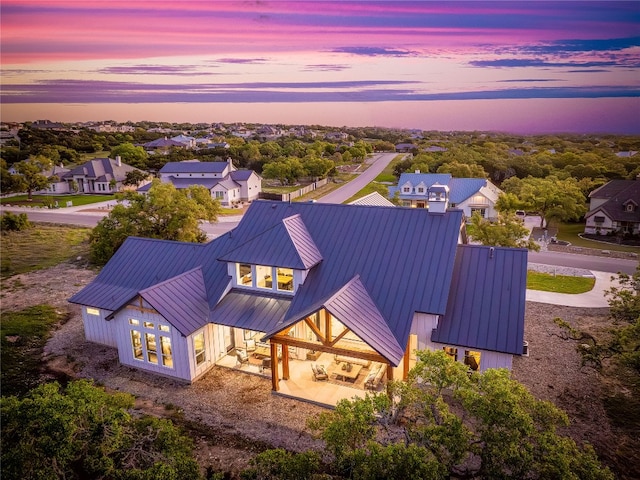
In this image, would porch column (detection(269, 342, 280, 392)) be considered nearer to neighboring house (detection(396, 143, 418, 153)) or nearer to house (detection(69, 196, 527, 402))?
house (detection(69, 196, 527, 402))

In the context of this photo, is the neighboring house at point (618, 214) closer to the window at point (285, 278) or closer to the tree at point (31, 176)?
the window at point (285, 278)

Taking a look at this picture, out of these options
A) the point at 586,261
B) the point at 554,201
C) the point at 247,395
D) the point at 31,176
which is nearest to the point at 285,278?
the point at 247,395

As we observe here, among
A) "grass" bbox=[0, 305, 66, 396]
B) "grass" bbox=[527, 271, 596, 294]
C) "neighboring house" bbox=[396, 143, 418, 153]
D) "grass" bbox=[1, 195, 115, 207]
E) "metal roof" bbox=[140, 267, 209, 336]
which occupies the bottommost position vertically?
"grass" bbox=[527, 271, 596, 294]

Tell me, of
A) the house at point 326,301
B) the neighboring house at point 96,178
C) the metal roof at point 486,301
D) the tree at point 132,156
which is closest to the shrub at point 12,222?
the neighboring house at point 96,178

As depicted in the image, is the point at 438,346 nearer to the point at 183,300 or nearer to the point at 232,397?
the point at 232,397

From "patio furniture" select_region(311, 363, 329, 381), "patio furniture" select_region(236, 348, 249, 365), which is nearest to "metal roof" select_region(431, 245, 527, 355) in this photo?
"patio furniture" select_region(311, 363, 329, 381)

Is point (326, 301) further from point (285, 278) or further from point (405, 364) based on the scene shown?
point (285, 278)
